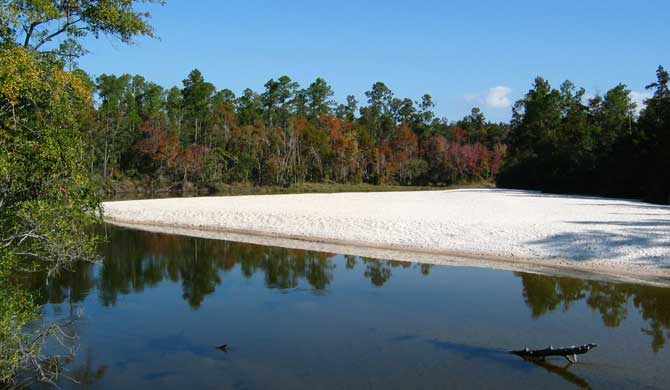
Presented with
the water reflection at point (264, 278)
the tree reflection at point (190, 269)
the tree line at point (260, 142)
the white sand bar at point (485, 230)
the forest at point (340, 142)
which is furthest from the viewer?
the tree line at point (260, 142)

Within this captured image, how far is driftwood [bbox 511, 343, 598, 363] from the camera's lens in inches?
406

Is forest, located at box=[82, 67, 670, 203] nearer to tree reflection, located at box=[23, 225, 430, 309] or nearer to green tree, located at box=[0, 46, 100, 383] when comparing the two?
tree reflection, located at box=[23, 225, 430, 309]

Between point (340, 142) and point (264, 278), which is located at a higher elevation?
point (340, 142)

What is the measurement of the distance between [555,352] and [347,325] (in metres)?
5.03

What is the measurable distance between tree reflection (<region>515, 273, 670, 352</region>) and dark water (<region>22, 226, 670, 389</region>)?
5 cm

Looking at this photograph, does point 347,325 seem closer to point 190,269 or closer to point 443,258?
point 443,258

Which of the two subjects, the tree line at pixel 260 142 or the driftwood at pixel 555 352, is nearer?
the driftwood at pixel 555 352

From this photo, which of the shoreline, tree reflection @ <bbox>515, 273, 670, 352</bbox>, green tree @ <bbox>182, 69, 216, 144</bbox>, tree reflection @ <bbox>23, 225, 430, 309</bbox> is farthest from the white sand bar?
green tree @ <bbox>182, 69, 216, 144</bbox>

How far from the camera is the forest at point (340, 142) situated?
6515 cm

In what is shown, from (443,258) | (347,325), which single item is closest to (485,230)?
(443,258)

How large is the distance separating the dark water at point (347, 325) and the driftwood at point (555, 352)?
24cm

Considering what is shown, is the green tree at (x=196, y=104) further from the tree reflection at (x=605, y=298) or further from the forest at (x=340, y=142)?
the tree reflection at (x=605, y=298)

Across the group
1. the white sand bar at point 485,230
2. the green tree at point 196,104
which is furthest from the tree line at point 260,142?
the white sand bar at point 485,230

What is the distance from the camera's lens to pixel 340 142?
96062 millimetres
